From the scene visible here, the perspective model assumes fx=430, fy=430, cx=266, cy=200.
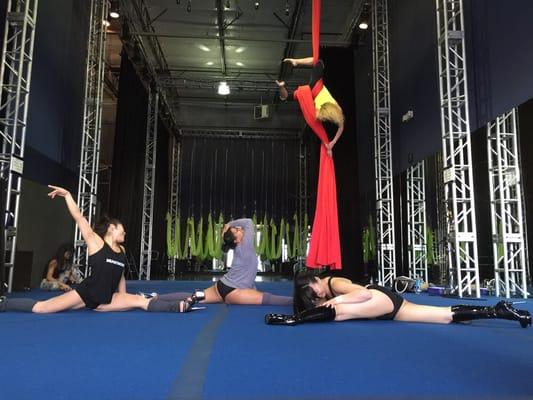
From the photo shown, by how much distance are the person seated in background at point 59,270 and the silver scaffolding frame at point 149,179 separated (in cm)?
372

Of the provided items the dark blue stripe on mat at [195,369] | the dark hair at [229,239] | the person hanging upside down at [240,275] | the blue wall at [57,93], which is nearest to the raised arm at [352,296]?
the dark blue stripe on mat at [195,369]

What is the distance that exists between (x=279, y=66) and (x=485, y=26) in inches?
249

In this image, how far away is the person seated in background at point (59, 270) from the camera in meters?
5.32

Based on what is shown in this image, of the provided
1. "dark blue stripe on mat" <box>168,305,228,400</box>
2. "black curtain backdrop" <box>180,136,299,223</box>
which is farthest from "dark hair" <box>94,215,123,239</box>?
"black curtain backdrop" <box>180,136,299,223</box>

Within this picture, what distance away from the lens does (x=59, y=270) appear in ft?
18.3

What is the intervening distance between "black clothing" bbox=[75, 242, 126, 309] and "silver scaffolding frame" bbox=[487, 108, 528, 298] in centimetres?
402

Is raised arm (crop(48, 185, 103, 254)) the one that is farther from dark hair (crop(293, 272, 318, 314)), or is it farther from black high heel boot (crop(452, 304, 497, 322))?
black high heel boot (crop(452, 304, 497, 322))

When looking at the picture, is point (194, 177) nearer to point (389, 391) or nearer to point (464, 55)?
point (464, 55)

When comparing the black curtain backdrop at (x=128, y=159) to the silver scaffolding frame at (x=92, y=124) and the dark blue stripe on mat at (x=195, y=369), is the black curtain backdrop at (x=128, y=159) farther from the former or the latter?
the dark blue stripe on mat at (x=195, y=369)

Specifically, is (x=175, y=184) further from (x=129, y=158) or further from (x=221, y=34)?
(x=221, y=34)

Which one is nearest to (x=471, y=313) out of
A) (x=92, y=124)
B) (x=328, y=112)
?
(x=328, y=112)

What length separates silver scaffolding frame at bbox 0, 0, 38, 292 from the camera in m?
4.83

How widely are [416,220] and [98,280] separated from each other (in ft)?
18.5

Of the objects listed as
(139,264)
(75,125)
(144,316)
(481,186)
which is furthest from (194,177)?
(144,316)
